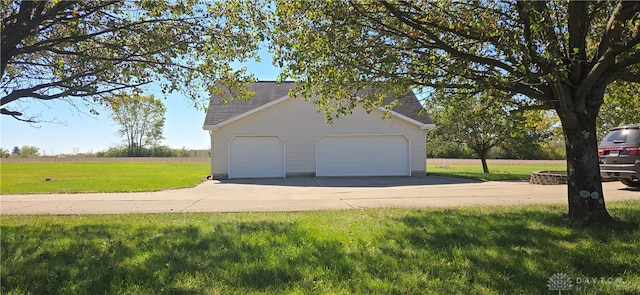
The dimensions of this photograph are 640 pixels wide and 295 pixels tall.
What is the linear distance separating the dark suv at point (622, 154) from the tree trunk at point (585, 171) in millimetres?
6628

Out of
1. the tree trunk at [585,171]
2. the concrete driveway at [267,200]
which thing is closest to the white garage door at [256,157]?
the concrete driveway at [267,200]

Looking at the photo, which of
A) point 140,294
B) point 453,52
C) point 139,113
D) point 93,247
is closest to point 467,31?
point 453,52

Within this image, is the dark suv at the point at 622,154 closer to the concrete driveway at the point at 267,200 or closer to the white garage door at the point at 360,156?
the concrete driveway at the point at 267,200

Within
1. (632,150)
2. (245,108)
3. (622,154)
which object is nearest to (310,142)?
(245,108)

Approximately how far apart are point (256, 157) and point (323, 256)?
47.6ft

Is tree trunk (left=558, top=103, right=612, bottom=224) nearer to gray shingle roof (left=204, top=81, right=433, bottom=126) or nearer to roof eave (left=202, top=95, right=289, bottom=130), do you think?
gray shingle roof (left=204, top=81, right=433, bottom=126)

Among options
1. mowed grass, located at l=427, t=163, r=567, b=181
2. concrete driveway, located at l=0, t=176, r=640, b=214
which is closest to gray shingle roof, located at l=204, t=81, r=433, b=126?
mowed grass, located at l=427, t=163, r=567, b=181

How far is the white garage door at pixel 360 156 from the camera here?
61.8ft

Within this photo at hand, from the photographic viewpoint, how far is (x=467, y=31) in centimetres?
598

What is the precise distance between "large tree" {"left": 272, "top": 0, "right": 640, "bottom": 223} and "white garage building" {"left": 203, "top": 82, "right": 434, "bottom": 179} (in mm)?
11598

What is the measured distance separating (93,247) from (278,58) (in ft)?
14.1

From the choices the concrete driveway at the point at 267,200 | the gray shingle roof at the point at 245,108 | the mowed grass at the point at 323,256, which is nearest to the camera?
the mowed grass at the point at 323,256

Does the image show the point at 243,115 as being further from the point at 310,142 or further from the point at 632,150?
the point at 632,150

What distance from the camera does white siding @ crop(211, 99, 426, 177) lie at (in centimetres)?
1849
